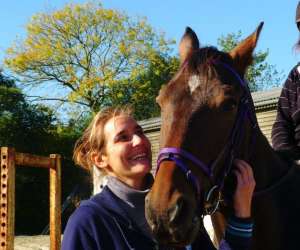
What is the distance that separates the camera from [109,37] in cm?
3909

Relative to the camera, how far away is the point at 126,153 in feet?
8.75

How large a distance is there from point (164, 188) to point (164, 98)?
0.58 metres

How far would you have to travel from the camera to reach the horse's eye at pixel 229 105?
8.44 feet

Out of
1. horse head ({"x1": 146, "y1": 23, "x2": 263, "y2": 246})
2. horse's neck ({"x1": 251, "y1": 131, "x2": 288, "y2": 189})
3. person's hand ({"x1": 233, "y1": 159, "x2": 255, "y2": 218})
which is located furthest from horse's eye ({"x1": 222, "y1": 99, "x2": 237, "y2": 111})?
horse's neck ({"x1": 251, "y1": 131, "x2": 288, "y2": 189})

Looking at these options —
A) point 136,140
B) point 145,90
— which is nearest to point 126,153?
point 136,140

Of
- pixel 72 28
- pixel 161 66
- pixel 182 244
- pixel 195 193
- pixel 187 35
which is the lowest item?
pixel 182 244

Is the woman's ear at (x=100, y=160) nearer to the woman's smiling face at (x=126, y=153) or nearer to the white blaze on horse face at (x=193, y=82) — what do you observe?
the woman's smiling face at (x=126, y=153)

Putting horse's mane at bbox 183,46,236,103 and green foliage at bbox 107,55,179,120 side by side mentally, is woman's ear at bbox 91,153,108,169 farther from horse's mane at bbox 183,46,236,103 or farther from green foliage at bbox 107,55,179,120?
green foliage at bbox 107,55,179,120

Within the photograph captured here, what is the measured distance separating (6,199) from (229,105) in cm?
440

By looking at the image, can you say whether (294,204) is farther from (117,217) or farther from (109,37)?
(109,37)

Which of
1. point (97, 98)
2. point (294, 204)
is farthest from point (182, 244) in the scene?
point (97, 98)

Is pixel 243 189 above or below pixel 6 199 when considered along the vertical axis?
above

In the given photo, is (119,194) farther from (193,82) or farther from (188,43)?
(188,43)

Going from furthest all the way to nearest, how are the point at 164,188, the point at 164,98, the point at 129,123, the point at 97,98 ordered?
the point at 97,98
the point at 129,123
the point at 164,98
the point at 164,188
